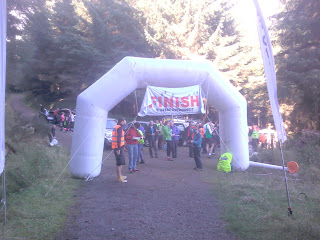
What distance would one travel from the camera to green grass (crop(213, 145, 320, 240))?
5.41 meters

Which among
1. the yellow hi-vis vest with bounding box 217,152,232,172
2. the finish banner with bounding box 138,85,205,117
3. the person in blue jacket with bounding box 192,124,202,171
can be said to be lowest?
the yellow hi-vis vest with bounding box 217,152,232,172

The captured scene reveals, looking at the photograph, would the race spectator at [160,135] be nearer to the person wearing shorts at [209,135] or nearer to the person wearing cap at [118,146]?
the person wearing shorts at [209,135]

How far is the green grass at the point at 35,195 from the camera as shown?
18.4 feet

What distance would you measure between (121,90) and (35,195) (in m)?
3.94

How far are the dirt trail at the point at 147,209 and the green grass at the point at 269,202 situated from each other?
1.17 feet

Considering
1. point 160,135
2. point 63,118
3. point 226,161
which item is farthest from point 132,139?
point 63,118

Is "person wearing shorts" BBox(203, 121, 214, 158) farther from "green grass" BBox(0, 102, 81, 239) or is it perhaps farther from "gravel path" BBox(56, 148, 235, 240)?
"green grass" BBox(0, 102, 81, 239)

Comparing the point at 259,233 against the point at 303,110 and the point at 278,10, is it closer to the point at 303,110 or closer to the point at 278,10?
the point at 303,110

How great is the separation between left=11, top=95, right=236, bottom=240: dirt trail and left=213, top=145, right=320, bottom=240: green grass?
357 millimetres

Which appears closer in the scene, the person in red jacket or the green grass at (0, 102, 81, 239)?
the green grass at (0, 102, 81, 239)

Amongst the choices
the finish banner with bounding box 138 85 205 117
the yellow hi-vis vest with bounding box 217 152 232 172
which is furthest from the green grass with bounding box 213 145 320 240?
the finish banner with bounding box 138 85 205 117

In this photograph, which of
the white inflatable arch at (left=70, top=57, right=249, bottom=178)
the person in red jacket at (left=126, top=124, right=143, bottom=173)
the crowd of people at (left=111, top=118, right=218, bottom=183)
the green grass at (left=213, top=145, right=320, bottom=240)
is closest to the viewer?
the green grass at (left=213, top=145, right=320, bottom=240)

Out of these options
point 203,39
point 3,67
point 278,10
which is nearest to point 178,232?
point 3,67

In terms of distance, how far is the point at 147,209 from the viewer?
6941 millimetres
